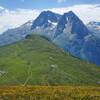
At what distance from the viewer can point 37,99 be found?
113ft

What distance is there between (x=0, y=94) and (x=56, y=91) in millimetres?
6462

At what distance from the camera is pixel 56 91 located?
Result: 3831 cm

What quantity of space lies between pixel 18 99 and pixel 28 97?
114 cm

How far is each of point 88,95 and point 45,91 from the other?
525cm

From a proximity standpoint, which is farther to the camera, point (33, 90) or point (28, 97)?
point (33, 90)

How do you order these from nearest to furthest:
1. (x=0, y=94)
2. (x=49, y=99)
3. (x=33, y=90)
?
(x=49, y=99) → (x=0, y=94) → (x=33, y=90)

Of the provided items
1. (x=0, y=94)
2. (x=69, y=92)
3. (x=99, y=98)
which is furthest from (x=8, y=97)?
(x=99, y=98)

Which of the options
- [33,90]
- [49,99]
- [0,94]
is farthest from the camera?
[33,90]

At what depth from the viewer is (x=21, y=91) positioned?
38250mm

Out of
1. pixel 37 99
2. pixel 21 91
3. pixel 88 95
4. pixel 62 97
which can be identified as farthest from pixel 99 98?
pixel 21 91

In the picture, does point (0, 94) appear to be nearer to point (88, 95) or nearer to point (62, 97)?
point (62, 97)

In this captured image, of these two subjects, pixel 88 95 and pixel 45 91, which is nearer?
pixel 88 95

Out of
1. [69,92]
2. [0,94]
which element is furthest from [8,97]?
[69,92]

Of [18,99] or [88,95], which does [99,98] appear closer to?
[88,95]
